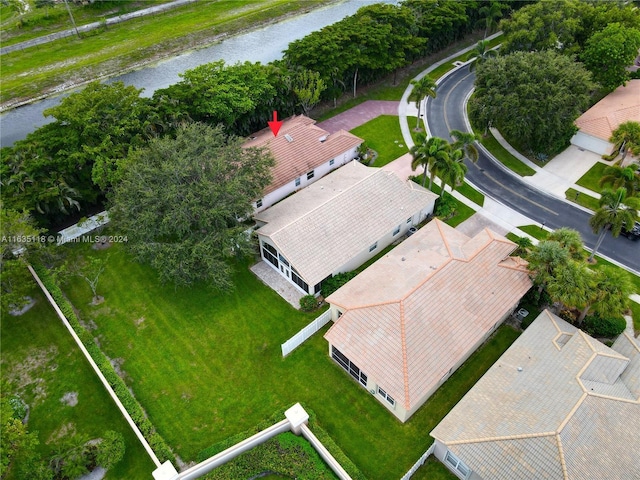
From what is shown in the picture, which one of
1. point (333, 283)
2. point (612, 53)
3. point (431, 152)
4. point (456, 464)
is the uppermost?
point (612, 53)

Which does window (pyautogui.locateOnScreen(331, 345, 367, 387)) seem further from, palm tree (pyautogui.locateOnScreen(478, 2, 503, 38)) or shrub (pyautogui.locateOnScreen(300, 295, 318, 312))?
palm tree (pyautogui.locateOnScreen(478, 2, 503, 38))

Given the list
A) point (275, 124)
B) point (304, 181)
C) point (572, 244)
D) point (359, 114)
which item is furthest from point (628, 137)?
point (275, 124)

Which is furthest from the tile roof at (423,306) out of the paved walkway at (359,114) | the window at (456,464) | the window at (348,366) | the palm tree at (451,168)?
the paved walkway at (359,114)

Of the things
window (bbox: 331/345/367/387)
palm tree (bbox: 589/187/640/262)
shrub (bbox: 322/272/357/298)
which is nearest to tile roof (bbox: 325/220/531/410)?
window (bbox: 331/345/367/387)

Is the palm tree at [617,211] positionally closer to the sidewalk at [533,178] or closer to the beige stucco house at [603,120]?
the sidewalk at [533,178]

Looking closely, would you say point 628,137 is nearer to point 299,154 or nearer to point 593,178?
point 593,178
